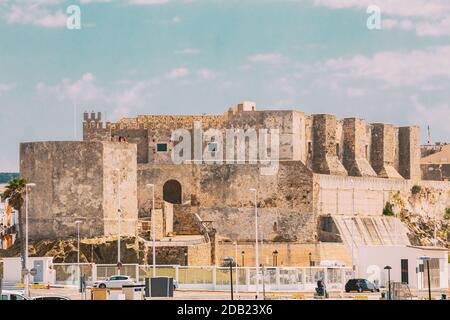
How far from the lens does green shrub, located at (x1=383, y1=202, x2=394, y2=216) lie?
80875 millimetres

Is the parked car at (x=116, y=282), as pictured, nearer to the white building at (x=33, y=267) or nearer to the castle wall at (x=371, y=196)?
the white building at (x=33, y=267)

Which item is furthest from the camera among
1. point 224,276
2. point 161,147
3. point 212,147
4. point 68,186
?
point 161,147

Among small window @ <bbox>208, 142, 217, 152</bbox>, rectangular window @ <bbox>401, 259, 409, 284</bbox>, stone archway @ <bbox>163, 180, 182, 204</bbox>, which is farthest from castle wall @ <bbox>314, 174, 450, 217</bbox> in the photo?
rectangular window @ <bbox>401, 259, 409, 284</bbox>

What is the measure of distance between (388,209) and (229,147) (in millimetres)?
12813

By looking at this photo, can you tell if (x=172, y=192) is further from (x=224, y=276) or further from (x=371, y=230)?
(x=224, y=276)

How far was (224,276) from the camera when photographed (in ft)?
164

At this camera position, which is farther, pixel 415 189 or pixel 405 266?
pixel 415 189

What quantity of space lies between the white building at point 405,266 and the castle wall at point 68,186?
514 inches

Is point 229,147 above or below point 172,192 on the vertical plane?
above

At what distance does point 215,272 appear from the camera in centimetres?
4909

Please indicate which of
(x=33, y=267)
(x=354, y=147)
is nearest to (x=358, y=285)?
(x=33, y=267)

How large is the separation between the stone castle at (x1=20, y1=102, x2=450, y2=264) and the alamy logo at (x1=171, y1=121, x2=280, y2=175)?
0.50 ft

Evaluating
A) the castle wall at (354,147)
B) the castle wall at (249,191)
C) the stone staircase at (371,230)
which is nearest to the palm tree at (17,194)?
the castle wall at (249,191)

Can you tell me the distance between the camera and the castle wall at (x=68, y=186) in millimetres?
62219
